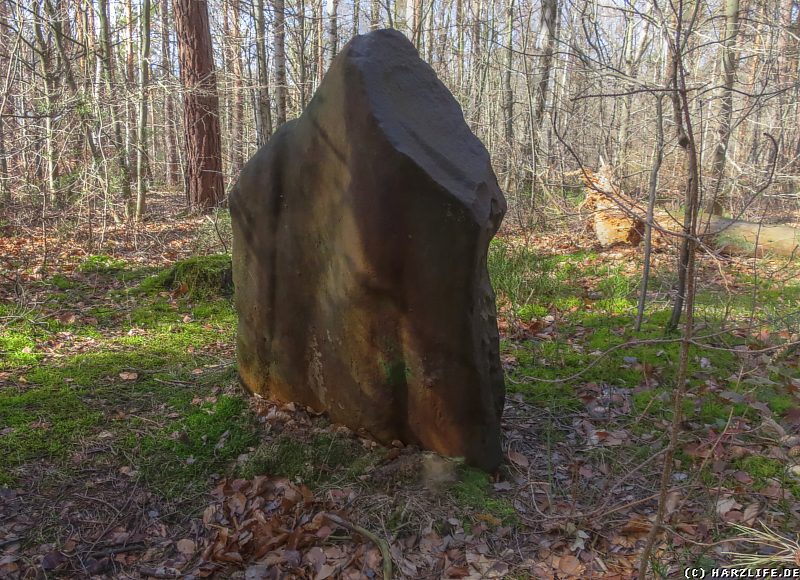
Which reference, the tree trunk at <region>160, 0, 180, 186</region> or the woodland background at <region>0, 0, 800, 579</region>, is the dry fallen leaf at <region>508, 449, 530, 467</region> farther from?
the tree trunk at <region>160, 0, 180, 186</region>

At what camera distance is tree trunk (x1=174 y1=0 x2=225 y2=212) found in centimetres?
1036

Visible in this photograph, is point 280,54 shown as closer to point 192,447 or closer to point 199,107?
point 199,107

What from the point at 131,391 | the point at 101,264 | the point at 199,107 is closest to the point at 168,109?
the point at 199,107

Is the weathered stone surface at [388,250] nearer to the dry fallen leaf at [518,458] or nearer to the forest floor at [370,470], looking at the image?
the dry fallen leaf at [518,458]

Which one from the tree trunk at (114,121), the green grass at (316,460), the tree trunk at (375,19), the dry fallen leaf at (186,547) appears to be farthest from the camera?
the tree trunk at (375,19)

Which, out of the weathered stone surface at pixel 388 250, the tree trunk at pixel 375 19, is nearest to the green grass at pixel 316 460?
the weathered stone surface at pixel 388 250

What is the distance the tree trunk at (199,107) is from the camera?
10.4m

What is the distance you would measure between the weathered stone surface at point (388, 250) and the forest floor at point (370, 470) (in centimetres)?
32

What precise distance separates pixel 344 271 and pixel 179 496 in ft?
5.16

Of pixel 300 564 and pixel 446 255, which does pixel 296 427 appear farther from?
pixel 446 255

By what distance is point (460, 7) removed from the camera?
18.0 metres

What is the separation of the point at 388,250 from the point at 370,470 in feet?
4.22

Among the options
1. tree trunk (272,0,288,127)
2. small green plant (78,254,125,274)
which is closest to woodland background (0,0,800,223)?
tree trunk (272,0,288,127)

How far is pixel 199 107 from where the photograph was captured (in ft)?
34.5
